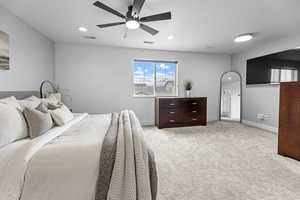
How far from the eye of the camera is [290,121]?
2.23m

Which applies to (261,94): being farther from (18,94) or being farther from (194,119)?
(18,94)

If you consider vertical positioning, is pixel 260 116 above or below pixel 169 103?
below

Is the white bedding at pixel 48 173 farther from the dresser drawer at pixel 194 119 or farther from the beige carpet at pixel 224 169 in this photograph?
the dresser drawer at pixel 194 119

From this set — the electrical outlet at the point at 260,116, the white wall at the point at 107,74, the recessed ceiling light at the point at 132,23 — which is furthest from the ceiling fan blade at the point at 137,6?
the electrical outlet at the point at 260,116

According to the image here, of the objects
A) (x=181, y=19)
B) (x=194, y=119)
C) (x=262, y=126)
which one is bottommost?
(x=262, y=126)

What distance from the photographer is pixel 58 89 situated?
3.80 metres

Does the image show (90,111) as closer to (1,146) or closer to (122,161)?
(1,146)

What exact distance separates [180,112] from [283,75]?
8.77 feet

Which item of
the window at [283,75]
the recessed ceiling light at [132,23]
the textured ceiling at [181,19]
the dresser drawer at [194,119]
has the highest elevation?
the textured ceiling at [181,19]

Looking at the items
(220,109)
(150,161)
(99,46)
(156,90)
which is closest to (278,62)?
(220,109)

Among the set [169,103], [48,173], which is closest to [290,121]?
[169,103]

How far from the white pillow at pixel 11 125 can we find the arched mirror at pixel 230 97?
205 inches

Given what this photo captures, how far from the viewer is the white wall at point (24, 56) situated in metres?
2.25

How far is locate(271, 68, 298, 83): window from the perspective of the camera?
314cm
